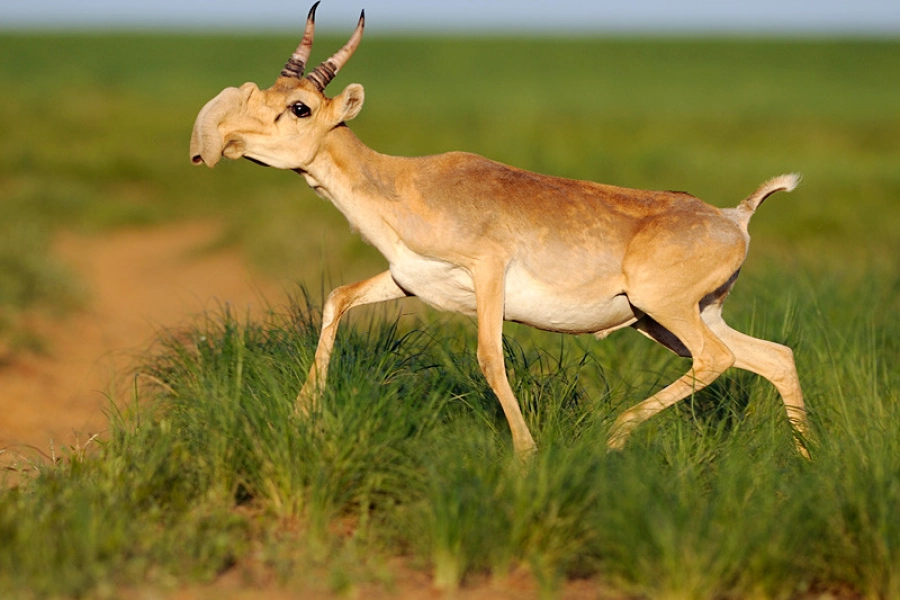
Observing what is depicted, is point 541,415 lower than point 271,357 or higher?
lower

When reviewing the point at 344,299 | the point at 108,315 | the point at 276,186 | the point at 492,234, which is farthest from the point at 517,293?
the point at 276,186

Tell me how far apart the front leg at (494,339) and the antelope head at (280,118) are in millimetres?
1106

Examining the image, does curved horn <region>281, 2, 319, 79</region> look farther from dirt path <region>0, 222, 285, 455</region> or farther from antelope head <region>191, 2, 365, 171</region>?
dirt path <region>0, 222, 285, 455</region>

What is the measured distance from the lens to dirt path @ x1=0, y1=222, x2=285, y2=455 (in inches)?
315

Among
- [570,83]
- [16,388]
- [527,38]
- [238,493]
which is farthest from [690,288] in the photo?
[527,38]

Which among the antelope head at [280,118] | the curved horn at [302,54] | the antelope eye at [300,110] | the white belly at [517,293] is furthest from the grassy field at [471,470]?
the curved horn at [302,54]

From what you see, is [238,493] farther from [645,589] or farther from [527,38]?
[527,38]

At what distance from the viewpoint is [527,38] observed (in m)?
85.8

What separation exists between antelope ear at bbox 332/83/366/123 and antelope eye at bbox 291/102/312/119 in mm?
173

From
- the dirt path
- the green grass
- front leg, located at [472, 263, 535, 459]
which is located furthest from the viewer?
the dirt path

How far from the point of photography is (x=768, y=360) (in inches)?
264

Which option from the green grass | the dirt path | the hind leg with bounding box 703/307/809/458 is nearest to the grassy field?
the green grass

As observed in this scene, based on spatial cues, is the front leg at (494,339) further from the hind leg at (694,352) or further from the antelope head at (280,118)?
the antelope head at (280,118)

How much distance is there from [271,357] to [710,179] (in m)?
14.5
